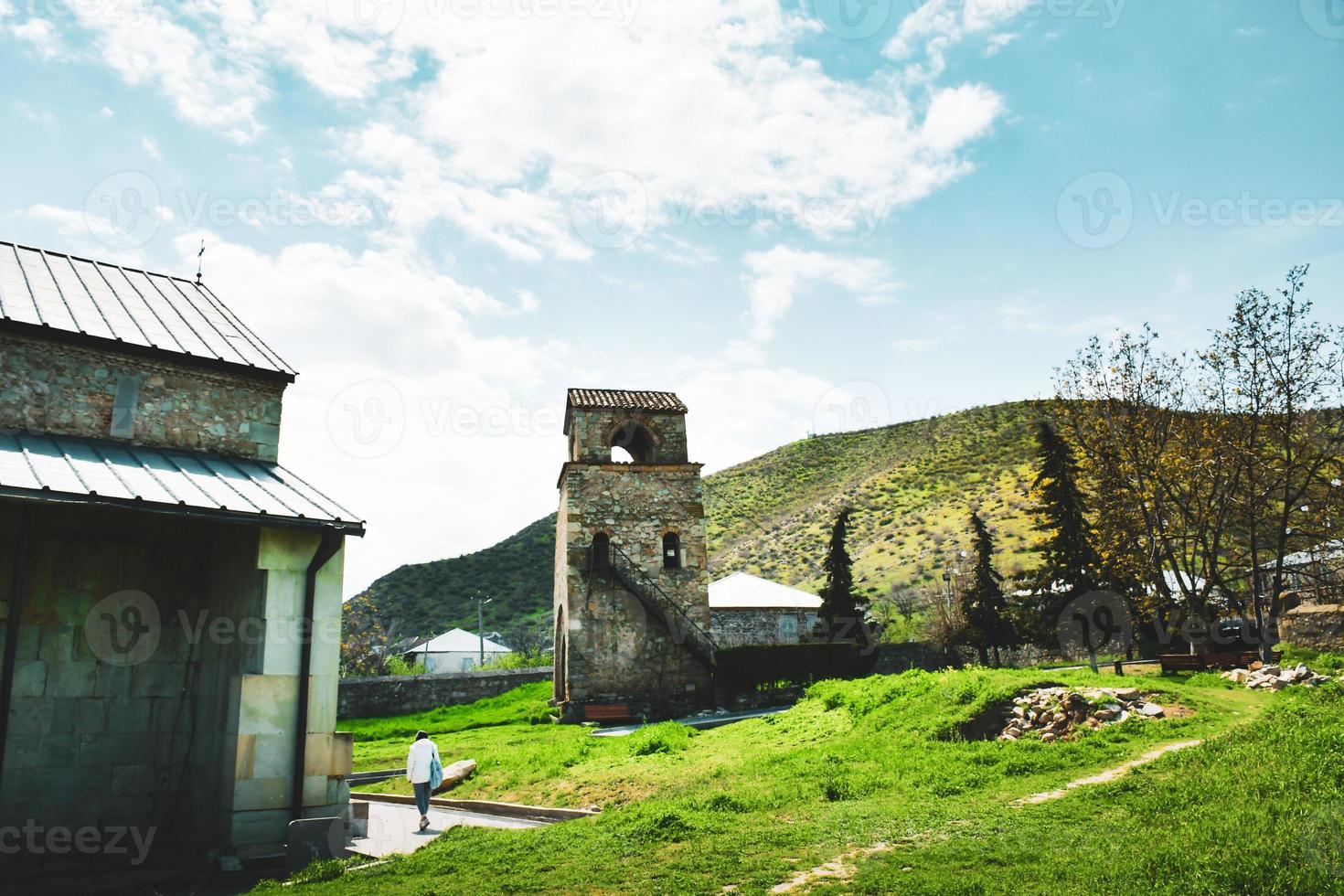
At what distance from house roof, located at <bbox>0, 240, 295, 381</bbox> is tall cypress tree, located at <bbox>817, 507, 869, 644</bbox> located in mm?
26444

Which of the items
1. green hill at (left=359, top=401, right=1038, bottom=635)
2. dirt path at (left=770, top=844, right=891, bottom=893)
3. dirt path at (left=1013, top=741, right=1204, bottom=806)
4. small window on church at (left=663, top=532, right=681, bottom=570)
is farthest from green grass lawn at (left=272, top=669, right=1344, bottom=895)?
green hill at (left=359, top=401, right=1038, bottom=635)

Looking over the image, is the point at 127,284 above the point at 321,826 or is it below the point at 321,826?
above

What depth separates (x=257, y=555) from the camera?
9.72 metres

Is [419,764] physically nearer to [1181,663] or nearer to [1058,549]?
[1181,663]

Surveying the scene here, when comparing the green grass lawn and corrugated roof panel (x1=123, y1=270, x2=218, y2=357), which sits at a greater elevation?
corrugated roof panel (x1=123, y1=270, x2=218, y2=357)

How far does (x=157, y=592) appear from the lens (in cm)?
1112

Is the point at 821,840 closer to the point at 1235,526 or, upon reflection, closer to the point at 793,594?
the point at 1235,526

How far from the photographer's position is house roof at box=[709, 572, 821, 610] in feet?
127

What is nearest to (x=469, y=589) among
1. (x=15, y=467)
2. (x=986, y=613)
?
(x=986, y=613)

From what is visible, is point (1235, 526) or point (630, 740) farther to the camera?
point (1235, 526)

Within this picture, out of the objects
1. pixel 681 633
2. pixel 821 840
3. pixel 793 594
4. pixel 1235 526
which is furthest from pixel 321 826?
pixel 793 594

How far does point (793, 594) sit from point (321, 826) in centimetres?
3303

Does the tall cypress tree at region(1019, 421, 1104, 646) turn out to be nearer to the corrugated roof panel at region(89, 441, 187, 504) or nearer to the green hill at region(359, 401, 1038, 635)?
the green hill at region(359, 401, 1038, 635)

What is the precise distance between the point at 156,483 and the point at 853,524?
5263cm
